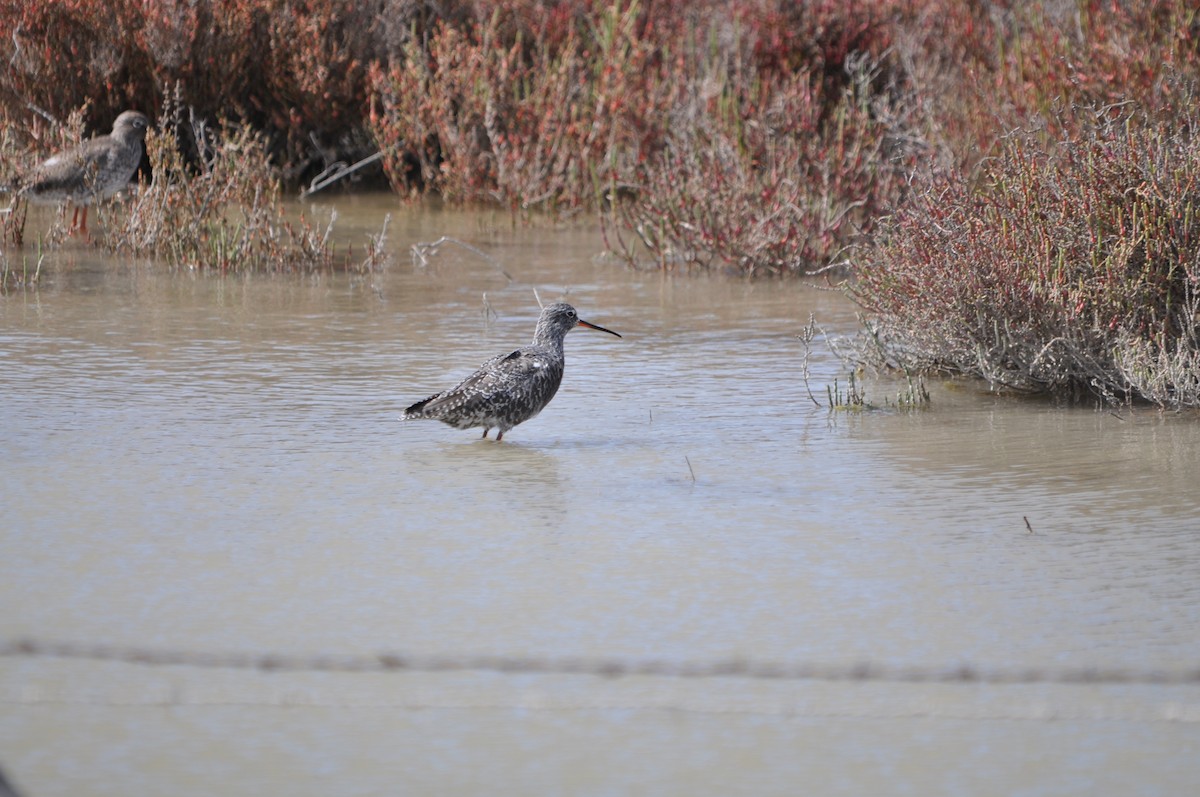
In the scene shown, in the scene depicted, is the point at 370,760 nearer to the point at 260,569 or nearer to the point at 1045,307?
the point at 260,569

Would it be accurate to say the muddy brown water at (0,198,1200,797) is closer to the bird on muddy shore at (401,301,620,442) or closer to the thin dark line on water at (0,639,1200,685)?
the thin dark line on water at (0,639,1200,685)

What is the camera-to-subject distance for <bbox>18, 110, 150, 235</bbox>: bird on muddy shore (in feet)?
35.7

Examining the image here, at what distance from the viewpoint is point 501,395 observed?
19.9 ft

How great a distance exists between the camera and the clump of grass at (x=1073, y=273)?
21.8 feet

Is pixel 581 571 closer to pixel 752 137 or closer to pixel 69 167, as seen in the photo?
pixel 752 137

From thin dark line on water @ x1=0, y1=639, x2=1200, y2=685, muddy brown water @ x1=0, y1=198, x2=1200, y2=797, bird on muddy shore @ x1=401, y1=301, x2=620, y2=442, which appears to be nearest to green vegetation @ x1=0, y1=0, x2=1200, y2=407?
muddy brown water @ x1=0, y1=198, x2=1200, y2=797

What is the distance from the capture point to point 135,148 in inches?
443

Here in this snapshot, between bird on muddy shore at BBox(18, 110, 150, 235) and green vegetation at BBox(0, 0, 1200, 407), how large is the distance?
18 cm

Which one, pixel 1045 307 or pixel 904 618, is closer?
pixel 904 618

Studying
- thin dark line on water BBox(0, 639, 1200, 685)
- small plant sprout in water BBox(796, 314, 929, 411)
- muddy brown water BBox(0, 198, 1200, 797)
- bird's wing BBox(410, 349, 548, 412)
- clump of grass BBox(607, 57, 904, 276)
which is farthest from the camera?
clump of grass BBox(607, 57, 904, 276)

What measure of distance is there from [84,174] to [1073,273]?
644 cm

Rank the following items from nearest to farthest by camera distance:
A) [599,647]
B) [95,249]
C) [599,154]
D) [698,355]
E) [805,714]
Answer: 1. [805,714]
2. [599,647]
3. [698,355]
4. [95,249]
5. [599,154]

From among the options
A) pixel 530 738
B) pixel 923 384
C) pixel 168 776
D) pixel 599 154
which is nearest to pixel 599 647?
pixel 530 738

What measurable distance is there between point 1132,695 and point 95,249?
8.51 meters
